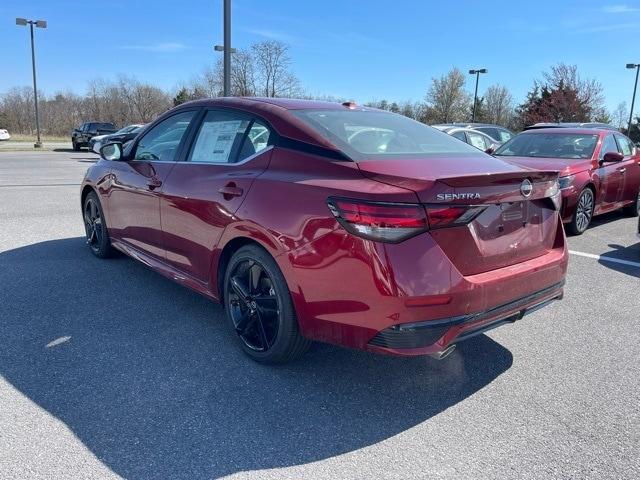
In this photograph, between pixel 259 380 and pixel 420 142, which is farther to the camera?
pixel 420 142

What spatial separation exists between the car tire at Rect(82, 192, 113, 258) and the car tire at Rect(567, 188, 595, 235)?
605cm

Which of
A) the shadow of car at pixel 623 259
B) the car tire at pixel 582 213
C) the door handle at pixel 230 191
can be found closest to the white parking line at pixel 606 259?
the shadow of car at pixel 623 259

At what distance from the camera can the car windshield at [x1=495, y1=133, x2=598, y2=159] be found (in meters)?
8.05

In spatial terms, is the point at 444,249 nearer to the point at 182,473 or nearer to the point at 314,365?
the point at 314,365

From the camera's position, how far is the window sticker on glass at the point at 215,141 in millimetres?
3715

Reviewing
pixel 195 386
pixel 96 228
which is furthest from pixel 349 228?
pixel 96 228

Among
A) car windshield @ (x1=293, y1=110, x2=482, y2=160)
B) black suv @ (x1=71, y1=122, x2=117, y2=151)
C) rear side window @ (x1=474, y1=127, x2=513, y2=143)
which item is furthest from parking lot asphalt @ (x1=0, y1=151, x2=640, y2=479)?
black suv @ (x1=71, y1=122, x2=117, y2=151)

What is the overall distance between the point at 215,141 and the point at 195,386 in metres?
1.77

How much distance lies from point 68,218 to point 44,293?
401cm

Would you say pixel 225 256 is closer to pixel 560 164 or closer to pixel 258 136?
pixel 258 136

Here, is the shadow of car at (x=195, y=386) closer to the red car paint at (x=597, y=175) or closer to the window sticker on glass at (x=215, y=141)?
the window sticker on glass at (x=215, y=141)

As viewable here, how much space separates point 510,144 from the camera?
873 centimetres

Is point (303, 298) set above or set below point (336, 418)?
above

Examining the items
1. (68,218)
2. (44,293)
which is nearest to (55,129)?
(68,218)
